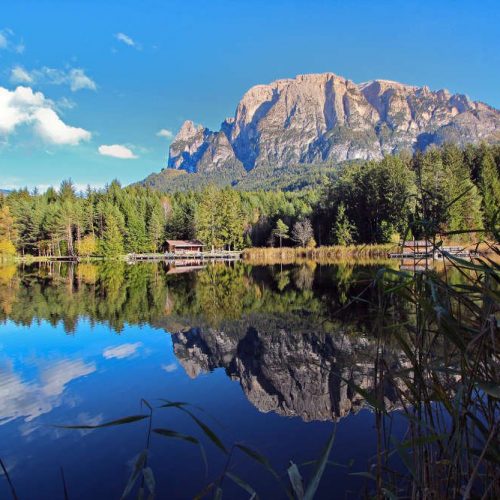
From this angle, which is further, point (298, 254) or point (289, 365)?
point (298, 254)

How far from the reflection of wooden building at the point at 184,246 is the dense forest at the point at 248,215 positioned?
4.83 feet

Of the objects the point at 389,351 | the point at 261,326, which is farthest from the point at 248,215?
the point at 389,351

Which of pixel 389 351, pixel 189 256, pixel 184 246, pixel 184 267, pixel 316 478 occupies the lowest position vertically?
pixel 184 267

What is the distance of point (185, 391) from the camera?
6.76 metres

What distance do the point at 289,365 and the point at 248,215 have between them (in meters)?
64.9

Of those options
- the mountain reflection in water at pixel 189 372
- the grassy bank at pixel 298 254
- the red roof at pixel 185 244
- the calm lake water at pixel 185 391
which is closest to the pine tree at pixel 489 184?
the grassy bank at pixel 298 254

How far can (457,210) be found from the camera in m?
41.0

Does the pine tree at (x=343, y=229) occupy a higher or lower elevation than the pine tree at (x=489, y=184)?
lower

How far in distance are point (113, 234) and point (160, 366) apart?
58.0m

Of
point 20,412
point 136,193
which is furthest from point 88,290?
point 136,193

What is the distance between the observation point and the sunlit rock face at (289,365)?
5.75 metres

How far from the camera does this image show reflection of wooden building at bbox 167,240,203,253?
215ft

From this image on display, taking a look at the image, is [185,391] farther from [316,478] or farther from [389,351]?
[316,478]

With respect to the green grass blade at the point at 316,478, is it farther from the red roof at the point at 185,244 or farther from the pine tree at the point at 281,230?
the red roof at the point at 185,244
